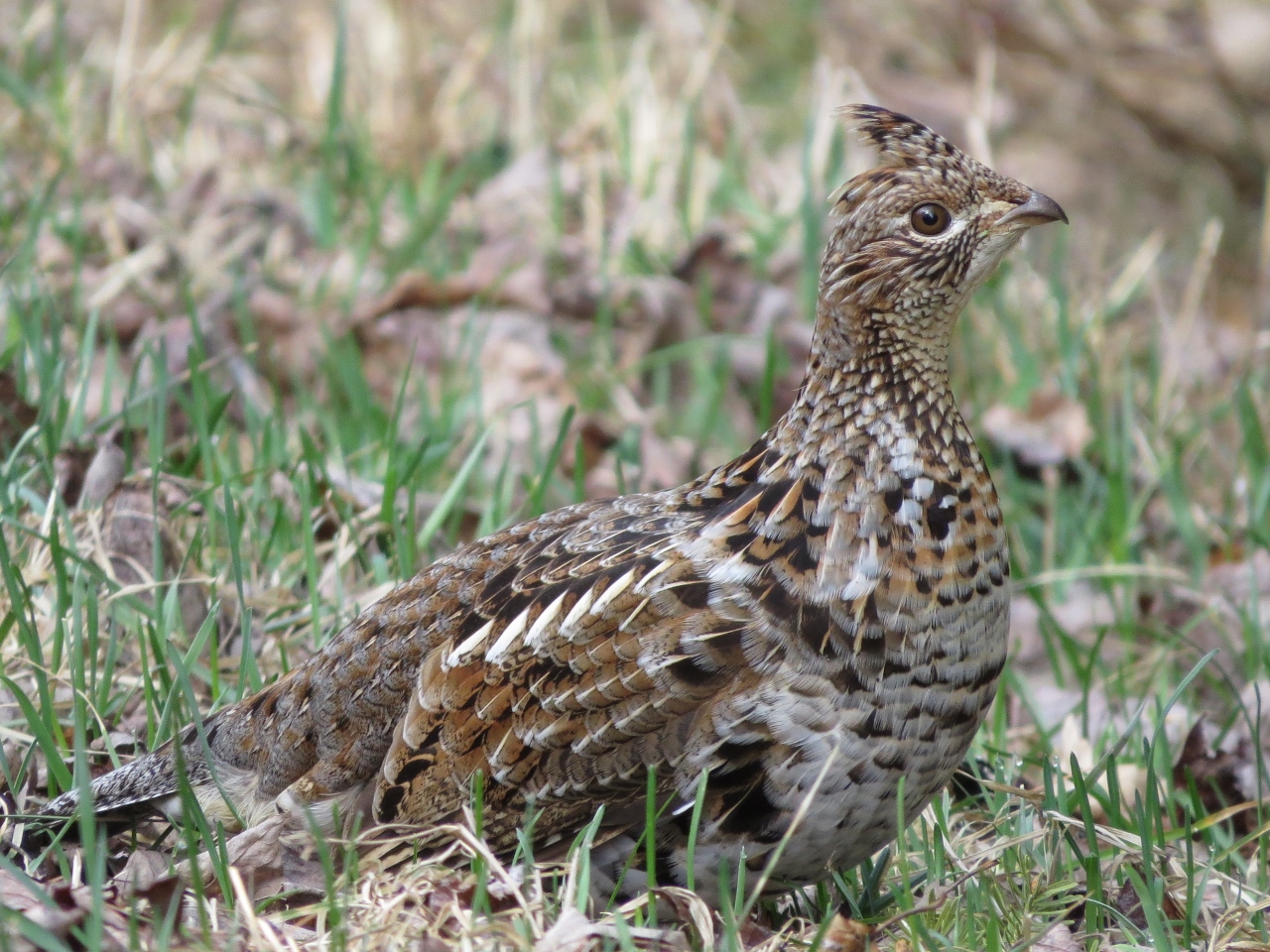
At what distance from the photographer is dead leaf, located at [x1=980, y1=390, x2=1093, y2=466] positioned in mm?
6465

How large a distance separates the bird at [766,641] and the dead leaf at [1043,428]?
9.69 feet

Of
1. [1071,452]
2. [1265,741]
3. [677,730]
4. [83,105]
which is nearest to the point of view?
[677,730]

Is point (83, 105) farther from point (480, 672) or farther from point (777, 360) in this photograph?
point (480, 672)

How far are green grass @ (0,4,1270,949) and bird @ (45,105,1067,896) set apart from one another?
16 cm

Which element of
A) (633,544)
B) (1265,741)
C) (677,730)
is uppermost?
(633,544)

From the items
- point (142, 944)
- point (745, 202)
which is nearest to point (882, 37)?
point (745, 202)

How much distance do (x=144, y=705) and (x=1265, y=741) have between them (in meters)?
3.27

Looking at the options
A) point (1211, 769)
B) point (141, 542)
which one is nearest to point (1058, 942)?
point (1211, 769)

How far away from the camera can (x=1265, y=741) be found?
489 centimetres

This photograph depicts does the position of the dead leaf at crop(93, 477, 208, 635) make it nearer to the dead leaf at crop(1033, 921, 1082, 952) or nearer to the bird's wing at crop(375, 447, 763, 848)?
the bird's wing at crop(375, 447, 763, 848)

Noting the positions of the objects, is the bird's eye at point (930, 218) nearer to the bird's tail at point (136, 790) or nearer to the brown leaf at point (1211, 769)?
the brown leaf at point (1211, 769)

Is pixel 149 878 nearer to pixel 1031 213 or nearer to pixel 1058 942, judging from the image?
pixel 1058 942

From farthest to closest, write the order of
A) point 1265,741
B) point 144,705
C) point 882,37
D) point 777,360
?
point 882,37
point 777,360
point 1265,741
point 144,705

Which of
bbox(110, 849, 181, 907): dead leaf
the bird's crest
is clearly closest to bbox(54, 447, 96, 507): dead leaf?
bbox(110, 849, 181, 907): dead leaf
